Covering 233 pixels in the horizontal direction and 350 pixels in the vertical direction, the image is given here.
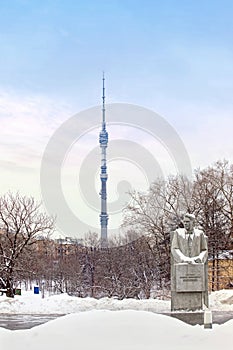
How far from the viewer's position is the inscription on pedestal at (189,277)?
13734 millimetres

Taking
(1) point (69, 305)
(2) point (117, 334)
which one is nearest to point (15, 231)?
(1) point (69, 305)

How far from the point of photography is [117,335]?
29.5ft

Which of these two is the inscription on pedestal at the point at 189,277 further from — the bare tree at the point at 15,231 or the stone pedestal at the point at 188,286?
the bare tree at the point at 15,231

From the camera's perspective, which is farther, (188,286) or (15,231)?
(15,231)

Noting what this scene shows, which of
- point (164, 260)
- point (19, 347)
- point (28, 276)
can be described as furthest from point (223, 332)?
point (164, 260)

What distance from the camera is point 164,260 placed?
41.0 m

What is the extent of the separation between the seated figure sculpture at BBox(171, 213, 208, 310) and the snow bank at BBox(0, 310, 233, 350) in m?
4.02

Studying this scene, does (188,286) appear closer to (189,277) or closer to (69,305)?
(189,277)

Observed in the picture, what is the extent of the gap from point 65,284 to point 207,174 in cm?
1629

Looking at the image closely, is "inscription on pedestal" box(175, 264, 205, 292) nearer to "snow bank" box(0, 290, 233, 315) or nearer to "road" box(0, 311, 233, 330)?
"road" box(0, 311, 233, 330)

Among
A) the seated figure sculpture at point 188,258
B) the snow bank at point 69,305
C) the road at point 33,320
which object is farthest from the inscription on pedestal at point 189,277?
A: the snow bank at point 69,305

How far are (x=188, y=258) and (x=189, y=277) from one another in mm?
461

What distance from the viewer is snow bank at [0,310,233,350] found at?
8.57 meters

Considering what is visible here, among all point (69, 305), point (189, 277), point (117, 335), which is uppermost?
point (189, 277)
